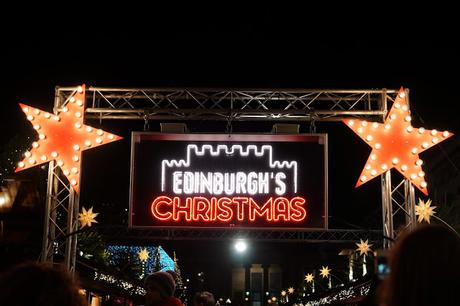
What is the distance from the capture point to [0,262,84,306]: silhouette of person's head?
2.04 metres

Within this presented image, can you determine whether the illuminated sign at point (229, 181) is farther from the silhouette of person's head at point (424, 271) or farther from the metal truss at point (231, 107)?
the silhouette of person's head at point (424, 271)

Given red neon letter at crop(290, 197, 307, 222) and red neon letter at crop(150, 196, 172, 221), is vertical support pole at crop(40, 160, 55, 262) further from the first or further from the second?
red neon letter at crop(290, 197, 307, 222)

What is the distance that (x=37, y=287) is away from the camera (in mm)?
2064

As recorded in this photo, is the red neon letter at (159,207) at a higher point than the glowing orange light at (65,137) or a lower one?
lower

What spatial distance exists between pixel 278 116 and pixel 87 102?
410 centimetres

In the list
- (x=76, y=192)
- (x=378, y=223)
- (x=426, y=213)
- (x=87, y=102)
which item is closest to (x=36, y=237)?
(x=76, y=192)

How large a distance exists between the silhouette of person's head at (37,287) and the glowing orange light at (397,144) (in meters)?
9.83

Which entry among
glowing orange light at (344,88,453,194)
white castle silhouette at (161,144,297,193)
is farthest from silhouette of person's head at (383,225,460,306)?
white castle silhouette at (161,144,297,193)

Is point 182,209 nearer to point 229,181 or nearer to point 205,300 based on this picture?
point 229,181

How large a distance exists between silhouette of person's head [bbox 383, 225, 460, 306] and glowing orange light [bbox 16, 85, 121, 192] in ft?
32.6

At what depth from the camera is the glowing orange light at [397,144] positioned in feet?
38.1

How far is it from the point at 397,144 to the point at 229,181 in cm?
318

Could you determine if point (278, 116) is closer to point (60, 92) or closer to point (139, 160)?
point (139, 160)

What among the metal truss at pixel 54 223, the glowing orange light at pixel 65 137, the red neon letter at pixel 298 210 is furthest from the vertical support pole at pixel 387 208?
the metal truss at pixel 54 223
